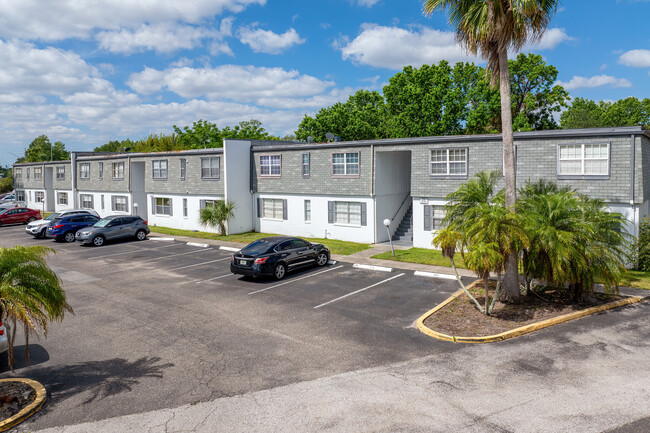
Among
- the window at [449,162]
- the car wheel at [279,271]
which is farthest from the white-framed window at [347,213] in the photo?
the car wheel at [279,271]

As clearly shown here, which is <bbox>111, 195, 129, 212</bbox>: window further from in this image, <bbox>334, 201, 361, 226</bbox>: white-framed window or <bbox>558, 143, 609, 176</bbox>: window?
<bbox>558, 143, 609, 176</bbox>: window

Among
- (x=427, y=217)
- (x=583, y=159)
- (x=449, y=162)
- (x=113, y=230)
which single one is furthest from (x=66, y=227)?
(x=583, y=159)

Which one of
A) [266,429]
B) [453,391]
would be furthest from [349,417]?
[453,391]

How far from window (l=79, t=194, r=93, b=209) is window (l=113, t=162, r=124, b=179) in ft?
19.1

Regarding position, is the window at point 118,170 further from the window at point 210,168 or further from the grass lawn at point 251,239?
the window at point 210,168

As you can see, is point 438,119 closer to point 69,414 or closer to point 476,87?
point 476,87

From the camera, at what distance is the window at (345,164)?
89.2 feet

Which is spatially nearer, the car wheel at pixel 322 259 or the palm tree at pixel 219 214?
the car wheel at pixel 322 259

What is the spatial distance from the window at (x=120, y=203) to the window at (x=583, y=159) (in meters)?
34.4

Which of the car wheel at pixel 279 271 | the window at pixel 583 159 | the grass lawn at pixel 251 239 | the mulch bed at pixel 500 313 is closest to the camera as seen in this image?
the mulch bed at pixel 500 313

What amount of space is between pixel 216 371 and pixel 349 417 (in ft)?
11.1

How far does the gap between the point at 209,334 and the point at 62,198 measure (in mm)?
45336

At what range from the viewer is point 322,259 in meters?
21.2

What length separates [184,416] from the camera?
8.13 metres
